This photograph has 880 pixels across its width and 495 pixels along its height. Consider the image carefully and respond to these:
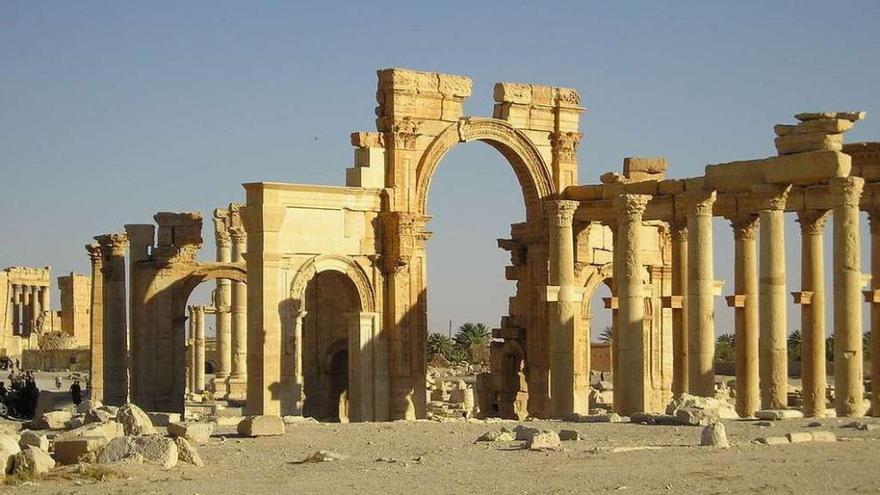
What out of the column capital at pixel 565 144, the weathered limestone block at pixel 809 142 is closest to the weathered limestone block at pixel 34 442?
the weathered limestone block at pixel 809 142

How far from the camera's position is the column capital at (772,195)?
118ft

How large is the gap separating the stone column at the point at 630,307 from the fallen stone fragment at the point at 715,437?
1003 cm

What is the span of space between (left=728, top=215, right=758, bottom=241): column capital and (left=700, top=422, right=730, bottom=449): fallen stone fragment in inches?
474

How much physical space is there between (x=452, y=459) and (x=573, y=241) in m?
18.6

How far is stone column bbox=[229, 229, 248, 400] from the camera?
52.1 meters

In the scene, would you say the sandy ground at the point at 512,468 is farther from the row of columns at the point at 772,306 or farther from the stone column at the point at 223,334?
the stone column at the point at 223,334

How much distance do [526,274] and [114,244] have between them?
420 inches

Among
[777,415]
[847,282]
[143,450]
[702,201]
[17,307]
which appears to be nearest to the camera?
[143,450]

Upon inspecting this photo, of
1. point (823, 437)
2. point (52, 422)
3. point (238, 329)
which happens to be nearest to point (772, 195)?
point (823, 437)

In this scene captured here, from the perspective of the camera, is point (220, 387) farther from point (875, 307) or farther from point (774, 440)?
point (774, 440)

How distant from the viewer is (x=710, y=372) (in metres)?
37.6

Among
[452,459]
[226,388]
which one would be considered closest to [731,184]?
[452,459]

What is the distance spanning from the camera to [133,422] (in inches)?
1176

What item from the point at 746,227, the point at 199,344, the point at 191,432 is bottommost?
the point at 191,432
